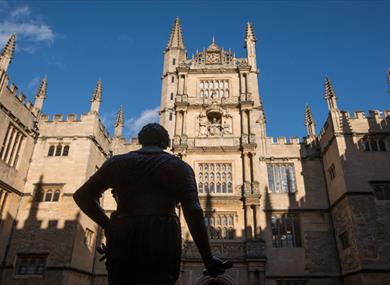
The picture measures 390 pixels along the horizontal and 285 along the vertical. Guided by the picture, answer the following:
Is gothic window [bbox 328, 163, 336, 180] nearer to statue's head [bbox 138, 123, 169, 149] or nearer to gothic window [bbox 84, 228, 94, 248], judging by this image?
gothic window [bbox 84, 228, 94, 248]

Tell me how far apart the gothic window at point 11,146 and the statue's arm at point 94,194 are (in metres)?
15.4

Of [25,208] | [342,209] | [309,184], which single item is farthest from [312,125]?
[25,208]

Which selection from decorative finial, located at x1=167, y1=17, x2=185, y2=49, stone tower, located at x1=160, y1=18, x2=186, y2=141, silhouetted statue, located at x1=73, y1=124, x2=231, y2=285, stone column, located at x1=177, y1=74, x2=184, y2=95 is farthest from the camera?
decorative finial, located at x1=167, y1=17, x2=185, y2=49

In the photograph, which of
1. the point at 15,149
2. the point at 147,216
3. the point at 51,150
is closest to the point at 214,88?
the point at 51,150

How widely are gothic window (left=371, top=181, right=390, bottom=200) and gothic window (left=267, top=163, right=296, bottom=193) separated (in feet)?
14.1

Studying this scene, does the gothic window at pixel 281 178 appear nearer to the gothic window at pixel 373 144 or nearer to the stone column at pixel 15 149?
the gothic window at pixel 373 144

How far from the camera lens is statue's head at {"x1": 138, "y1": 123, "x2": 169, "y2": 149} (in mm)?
3014

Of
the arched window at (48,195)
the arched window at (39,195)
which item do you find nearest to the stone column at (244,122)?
the arched window at (48,195)

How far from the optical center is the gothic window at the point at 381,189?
15.7m

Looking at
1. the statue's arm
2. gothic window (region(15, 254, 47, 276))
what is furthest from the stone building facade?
the statue's arm

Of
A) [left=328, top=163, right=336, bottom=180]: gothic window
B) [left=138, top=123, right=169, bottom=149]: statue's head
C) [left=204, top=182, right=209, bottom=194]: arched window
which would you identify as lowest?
[left=138, top=123, right=169, bottom=149]: statue's head

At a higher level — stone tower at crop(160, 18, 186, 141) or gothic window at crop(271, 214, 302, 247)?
stone tower at crop(160, 18, 186, 141)

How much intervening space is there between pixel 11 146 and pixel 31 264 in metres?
6.00

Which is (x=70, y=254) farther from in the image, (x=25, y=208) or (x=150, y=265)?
(x=150, y=265)
